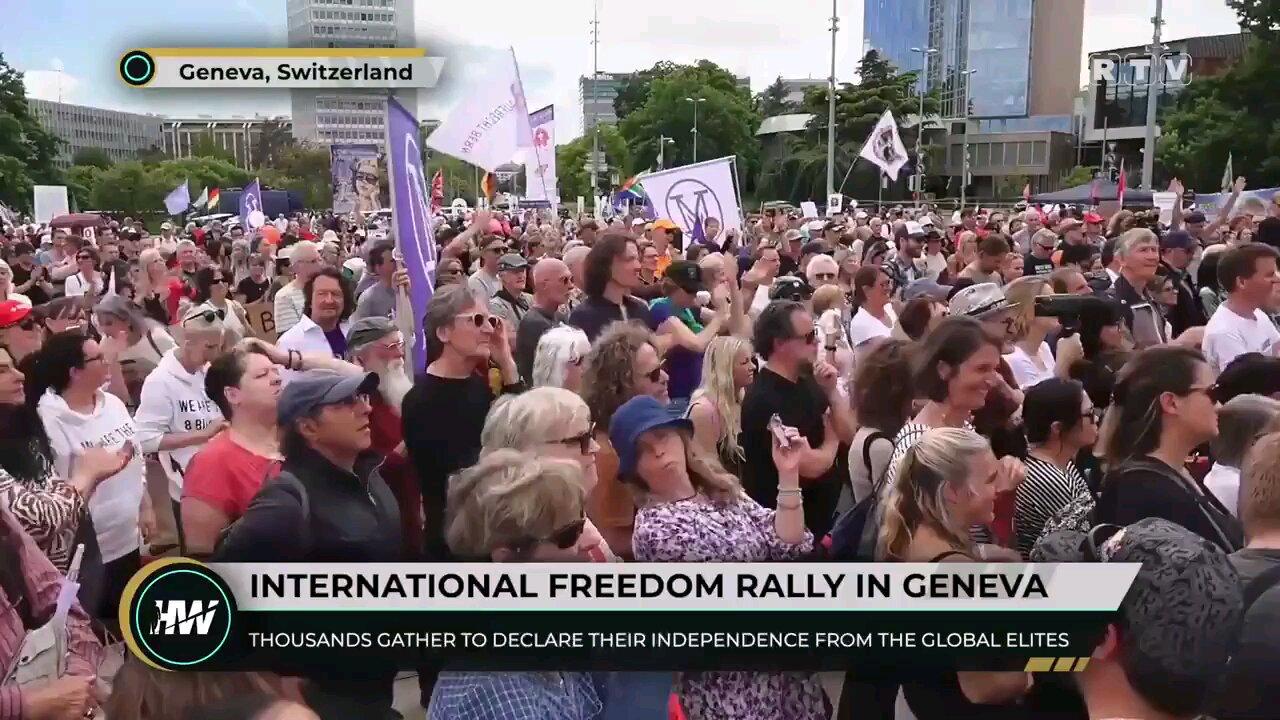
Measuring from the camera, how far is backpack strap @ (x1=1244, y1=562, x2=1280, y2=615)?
2359 mm

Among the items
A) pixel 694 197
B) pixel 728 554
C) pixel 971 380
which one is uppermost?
pixel 694 197

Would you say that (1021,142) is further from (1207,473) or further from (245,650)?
(245,650)

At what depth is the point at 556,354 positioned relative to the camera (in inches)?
184

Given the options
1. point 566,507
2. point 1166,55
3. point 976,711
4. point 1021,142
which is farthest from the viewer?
point 1021,142

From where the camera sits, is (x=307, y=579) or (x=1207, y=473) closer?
(x=307, y=579)

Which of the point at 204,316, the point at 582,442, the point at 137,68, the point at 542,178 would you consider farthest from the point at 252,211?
the point at 582,442

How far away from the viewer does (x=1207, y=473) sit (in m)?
3.63

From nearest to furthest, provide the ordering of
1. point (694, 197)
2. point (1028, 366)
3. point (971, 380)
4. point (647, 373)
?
point (971, 380) → point (647, 373) → point (1028, 366) → point (694, 197)

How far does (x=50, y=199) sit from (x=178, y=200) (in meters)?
0.49

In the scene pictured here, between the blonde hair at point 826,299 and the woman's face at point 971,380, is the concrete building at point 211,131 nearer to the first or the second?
the woman's face at point 971,380

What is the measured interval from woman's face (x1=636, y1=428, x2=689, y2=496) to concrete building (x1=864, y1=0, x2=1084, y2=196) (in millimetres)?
1422

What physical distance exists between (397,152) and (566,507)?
147 centimetres

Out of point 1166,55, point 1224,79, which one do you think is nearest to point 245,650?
point 1166,55

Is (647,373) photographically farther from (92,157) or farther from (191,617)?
(92,157)
